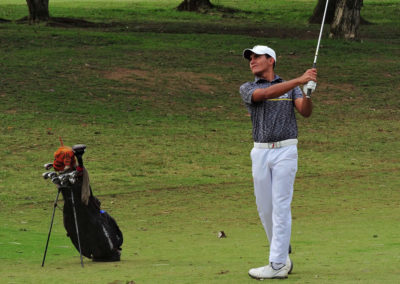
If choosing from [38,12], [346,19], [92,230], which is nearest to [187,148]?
[92,230]

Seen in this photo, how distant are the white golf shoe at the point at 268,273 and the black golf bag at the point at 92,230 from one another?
207 cm

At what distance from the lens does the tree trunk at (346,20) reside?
112 feet

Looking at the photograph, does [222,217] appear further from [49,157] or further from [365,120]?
[365,120]

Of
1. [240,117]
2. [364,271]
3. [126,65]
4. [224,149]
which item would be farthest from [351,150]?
[364,271]

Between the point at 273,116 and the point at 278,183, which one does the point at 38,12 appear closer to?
the point at 273,116

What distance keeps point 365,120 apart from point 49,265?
1579 centimetres

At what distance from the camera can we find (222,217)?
12.6 m

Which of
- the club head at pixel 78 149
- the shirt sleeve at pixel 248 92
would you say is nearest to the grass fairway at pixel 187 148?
the club head at pixel 78 149

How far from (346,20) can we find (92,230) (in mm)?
26956

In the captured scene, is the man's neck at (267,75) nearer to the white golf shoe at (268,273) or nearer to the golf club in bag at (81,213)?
the white golf shoe at (268,273)

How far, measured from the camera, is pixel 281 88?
7375 millimetres

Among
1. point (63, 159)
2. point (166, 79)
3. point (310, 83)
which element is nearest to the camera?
point (310, 83)

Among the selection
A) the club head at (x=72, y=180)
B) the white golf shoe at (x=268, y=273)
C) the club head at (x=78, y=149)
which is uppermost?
the club head at (x=78, y=149)

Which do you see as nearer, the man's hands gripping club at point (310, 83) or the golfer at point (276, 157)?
the man's hands gripping club at point (310, 83)
